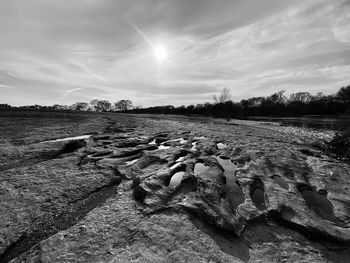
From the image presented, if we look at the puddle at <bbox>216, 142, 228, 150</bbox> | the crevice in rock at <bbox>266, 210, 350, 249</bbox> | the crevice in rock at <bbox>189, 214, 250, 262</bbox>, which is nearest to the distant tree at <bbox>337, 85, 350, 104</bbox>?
the puddle at <bbox>216, 142, 228, 150</bbox>

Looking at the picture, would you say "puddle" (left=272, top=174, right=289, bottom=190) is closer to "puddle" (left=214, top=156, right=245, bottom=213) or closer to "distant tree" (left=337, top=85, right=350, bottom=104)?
"puddle" (left=214, top=156, right=245, bottom=213)

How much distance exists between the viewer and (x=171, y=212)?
4113 mm

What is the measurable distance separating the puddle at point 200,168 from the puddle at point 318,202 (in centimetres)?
293

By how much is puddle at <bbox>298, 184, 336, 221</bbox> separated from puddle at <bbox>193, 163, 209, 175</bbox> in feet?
9.62

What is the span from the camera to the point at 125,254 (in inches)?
117

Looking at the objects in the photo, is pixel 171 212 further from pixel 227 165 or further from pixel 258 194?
pixel 227 165

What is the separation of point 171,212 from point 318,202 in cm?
384

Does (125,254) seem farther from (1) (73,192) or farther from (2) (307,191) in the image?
(2) (307,191)

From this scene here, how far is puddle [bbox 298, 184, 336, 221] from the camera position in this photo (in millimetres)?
4359

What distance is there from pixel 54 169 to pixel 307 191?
794 cm

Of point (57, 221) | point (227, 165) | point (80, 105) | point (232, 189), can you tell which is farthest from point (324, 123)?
point (80, 105)

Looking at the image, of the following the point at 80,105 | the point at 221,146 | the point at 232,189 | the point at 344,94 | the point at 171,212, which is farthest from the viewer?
the point at 80,105

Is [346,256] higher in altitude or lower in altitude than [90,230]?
lower

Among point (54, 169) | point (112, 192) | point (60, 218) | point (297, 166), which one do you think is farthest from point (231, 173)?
point (54, 169)
